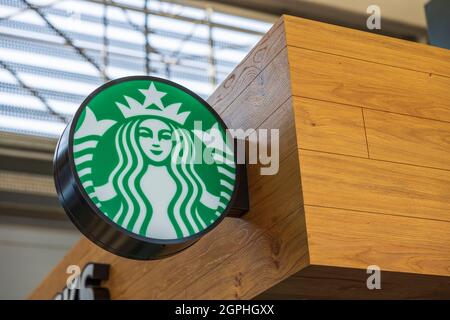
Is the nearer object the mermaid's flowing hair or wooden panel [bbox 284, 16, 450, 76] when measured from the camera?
the mermaid's flowing hair

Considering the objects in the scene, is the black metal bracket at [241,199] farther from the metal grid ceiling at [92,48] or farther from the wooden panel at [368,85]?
the metal grid ceiling at [92,48]

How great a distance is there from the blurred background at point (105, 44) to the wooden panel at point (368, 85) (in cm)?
Result: 212

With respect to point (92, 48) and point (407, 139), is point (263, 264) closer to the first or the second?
point (407, 139)

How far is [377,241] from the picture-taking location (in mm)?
2426

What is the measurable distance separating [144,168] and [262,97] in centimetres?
53

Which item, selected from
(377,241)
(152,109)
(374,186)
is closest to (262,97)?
(152,109)

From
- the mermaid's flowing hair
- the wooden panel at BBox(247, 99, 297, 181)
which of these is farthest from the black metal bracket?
the mermaid's flowing hair

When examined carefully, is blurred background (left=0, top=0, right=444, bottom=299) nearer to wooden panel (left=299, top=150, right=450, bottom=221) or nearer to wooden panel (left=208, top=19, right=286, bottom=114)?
wooden panel (left=208, top=19, right=286, bottom=114)

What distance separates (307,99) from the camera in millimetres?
2551

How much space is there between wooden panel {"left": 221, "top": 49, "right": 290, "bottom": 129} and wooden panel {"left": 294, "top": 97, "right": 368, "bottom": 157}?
0.10 metres

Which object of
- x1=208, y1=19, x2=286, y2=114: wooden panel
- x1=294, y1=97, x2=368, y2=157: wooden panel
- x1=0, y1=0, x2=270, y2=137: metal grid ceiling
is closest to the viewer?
x1=294, y1=97, x2=368, y2=157: wooden panel

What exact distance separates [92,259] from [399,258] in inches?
92.1

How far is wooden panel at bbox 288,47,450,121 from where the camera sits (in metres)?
2.60

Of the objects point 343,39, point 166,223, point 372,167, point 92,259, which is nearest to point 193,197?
point 166,223
